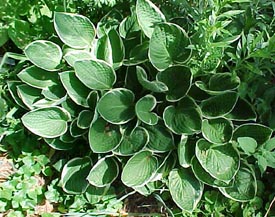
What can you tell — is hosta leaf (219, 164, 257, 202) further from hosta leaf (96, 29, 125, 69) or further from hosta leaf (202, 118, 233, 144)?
hosta leaf (96, 29, 125, 69)

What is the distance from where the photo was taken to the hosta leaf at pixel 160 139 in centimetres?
212

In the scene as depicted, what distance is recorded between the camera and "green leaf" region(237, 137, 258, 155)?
204 centimetres

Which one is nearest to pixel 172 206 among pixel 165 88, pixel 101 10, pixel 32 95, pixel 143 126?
pixel 143 126

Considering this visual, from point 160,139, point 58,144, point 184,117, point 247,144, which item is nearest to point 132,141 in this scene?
point 160,139

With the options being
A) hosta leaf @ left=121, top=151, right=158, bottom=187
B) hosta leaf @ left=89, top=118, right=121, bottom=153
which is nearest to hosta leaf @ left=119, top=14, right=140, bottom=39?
hosta leaf @ left=89, top=118, right=121, bottom=153

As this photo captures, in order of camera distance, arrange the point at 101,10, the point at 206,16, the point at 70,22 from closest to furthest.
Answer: the point at 206,16
the point at 70,22
the point at 101,10

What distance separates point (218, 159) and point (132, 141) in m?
0.32

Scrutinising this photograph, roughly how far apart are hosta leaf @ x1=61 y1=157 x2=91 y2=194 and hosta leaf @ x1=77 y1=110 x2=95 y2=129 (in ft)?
0.49

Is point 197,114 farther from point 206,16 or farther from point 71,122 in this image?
point 71,122

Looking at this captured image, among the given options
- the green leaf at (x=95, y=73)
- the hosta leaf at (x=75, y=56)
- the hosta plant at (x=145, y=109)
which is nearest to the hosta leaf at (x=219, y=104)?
the hosta plant at (x=145, y=109)

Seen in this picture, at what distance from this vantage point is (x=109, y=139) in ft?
7.01

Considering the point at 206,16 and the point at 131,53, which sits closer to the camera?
the point at 206,16

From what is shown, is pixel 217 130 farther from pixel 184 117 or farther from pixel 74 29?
pixel 74 29

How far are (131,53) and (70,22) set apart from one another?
0.26 meters
